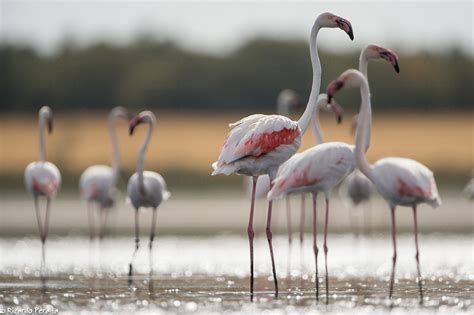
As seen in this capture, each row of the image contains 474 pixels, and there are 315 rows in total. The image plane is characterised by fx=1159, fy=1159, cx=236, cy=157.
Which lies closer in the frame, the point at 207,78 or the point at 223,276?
the point at 223,276

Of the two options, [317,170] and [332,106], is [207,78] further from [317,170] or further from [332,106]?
[317,170]

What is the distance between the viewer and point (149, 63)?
56438 millimetres

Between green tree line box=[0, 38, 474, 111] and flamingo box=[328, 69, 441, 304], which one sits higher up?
green tree line box=[0, 38, 474, 111]

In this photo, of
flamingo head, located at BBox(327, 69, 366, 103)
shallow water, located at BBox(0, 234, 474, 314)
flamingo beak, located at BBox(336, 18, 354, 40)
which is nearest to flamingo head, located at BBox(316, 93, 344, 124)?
shallow water, located at BBox(0, 234, 474, 314)

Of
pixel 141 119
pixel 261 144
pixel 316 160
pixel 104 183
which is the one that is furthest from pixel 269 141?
pixel 104 183

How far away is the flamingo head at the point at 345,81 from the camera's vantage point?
1155cm

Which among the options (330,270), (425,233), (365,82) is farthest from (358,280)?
(425,233)

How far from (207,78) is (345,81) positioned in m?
42.3

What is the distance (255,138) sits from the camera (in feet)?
40.3

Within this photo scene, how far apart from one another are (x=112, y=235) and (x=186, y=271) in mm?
7668

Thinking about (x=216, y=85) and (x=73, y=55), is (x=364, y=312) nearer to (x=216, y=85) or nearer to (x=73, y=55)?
(x=216, y=85)

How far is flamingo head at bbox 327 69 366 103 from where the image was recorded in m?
11.5

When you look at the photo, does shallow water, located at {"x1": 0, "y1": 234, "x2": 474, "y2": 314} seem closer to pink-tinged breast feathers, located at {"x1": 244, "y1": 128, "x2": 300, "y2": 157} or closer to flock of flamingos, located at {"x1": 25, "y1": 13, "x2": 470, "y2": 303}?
flock of flamingos, located at {"x1": 25, "y1": 13, "x2": 470, "y2": 303}

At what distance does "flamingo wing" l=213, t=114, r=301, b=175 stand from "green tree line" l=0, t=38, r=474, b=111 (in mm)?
36234
